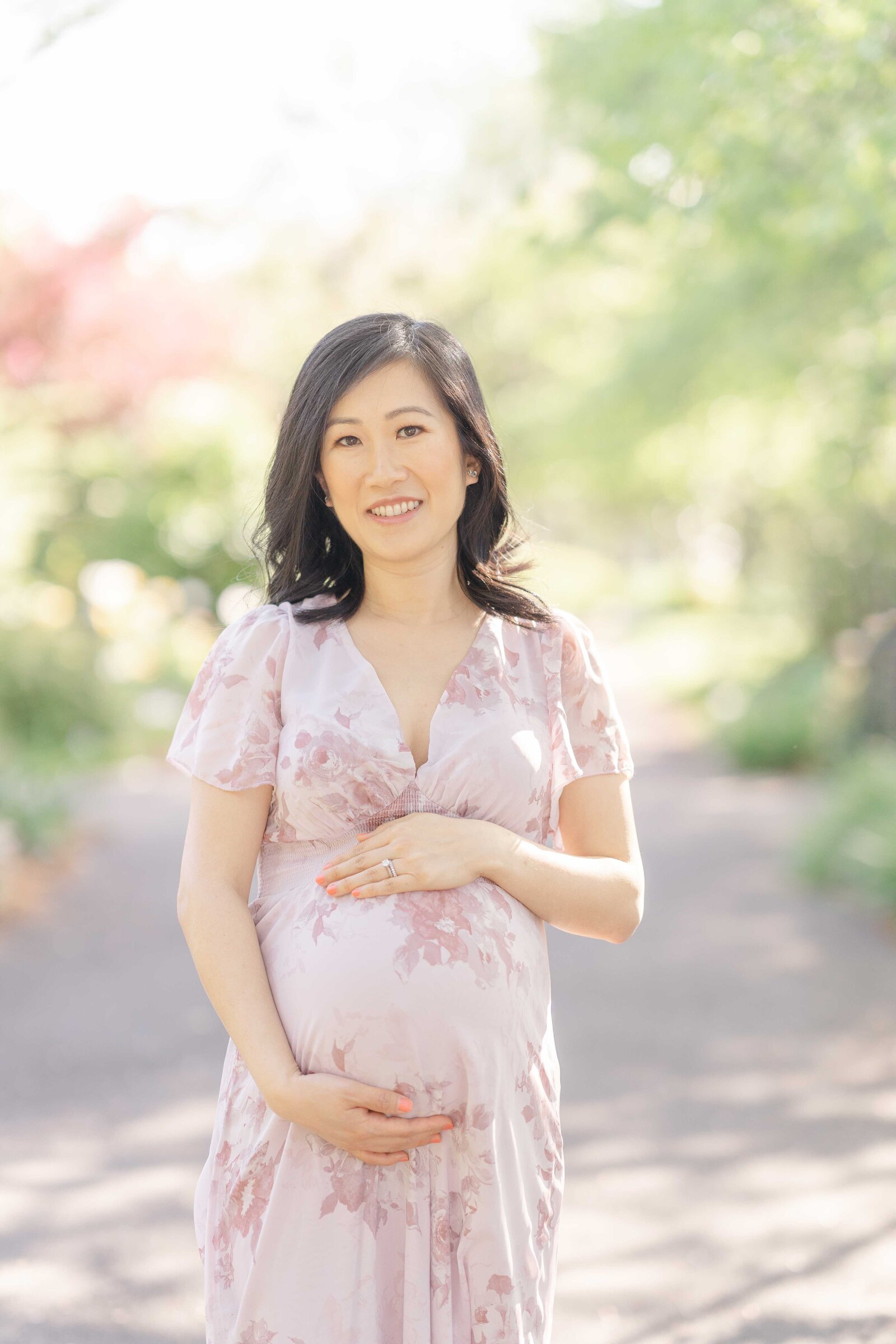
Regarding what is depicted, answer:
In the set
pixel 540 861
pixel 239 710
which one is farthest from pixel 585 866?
pixel 239 710

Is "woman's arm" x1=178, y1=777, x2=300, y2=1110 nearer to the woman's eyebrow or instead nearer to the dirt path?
the woman's eyebrow

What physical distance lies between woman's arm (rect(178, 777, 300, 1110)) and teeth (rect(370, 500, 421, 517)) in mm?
463

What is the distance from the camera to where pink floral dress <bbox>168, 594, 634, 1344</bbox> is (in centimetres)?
192

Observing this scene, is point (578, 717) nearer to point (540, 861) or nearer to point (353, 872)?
point (540, 861)

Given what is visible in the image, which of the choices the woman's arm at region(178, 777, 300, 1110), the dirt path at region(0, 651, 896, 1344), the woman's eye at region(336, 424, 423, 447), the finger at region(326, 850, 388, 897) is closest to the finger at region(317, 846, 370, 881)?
the finger at region(326, 850, 388, 897)

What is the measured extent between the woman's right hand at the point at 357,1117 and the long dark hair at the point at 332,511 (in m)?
0.72

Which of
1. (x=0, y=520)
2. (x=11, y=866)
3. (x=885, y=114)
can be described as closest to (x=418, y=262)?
(x=0, y=520)

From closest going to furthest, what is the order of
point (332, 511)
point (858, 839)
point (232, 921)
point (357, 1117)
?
point (357, 1117) < point (232, 921) < point (332, 511) < point (858, 839)

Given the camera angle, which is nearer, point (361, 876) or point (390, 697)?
point (361, 876)

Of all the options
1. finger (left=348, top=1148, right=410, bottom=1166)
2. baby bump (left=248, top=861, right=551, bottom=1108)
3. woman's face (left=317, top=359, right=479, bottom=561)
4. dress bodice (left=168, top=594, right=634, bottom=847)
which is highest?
woman's face (left=317, top=359, right=479, bottom=561)

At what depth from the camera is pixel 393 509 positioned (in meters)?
2.08

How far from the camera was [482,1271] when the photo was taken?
193cm

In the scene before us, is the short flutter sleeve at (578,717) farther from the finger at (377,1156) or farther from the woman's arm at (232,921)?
the finger at (377,1156)

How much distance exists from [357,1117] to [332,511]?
1.00 metres
